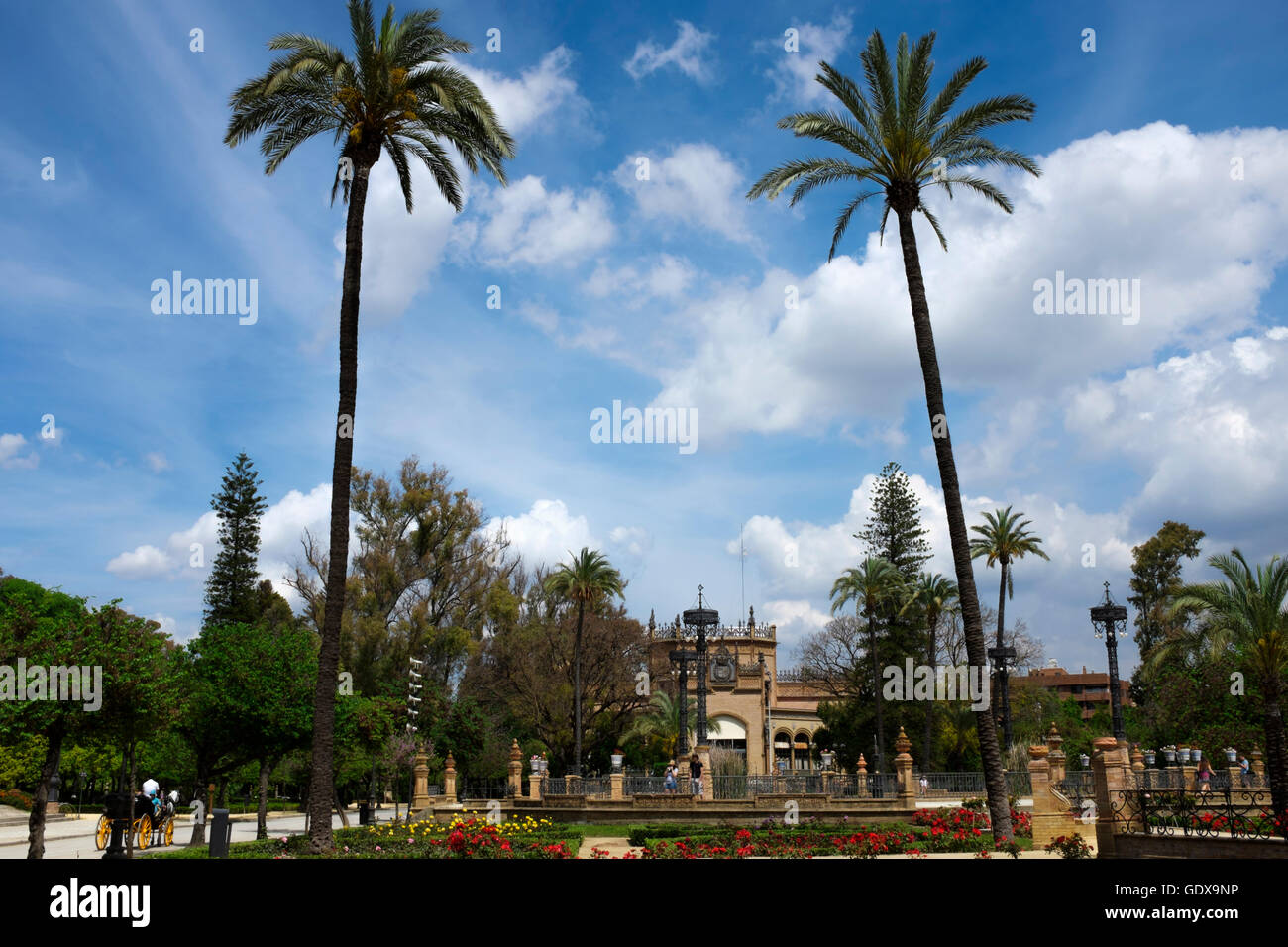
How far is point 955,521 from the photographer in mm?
18719

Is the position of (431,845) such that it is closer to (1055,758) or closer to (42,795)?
(42,795)

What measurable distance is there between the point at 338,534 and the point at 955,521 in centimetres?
1234

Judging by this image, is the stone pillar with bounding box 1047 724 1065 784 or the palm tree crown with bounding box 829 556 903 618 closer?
the stone pillar with bounding box 1047 724 1065 784

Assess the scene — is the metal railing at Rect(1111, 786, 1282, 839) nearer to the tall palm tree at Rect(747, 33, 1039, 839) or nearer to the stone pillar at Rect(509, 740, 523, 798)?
the tall palm tree at Rect(747, 33, 1039, 839)

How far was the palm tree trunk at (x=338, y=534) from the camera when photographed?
15.8m

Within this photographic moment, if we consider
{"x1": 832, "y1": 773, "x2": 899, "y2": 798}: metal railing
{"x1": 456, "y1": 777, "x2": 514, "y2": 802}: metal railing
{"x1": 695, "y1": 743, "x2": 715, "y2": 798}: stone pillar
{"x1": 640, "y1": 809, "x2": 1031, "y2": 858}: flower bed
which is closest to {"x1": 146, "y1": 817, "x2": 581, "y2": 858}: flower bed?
{"x1": 640, "y1": 809, "x2": 1031, "y2": 858}: flower bed

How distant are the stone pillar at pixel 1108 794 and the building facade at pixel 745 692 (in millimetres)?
31992

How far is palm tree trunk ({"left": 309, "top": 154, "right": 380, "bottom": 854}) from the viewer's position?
15.8m

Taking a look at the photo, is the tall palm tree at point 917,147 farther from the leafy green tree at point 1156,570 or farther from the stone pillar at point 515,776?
the leafy green tree at point 1156,570

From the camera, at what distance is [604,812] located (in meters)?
30.4

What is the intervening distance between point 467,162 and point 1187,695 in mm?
38407

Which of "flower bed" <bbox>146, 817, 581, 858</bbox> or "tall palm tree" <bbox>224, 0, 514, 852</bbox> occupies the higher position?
"tall palm tree" <bbox>224, 0, 514, 852</bbox>

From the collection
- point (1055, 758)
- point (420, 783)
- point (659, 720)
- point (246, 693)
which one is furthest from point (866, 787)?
point (246, 693)

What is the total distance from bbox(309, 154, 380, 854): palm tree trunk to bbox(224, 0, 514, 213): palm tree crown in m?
0.76
